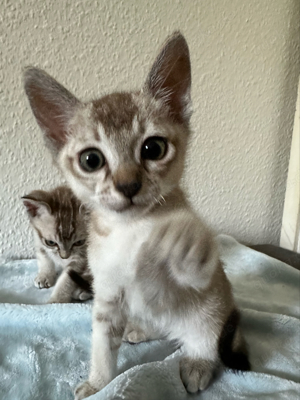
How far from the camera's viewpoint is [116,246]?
439 mm

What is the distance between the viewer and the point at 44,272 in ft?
2.89

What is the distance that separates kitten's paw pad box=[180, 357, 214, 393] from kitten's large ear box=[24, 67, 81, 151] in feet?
1.39

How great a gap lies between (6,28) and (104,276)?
2.16 feet

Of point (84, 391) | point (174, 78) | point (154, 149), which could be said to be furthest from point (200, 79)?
point (84, 391)

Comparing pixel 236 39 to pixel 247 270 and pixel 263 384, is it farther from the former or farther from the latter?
pixel 263 384

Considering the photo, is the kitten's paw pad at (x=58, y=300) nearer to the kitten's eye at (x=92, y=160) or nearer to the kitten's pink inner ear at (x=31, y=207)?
the kitten's pink inner ear at (x=31, y=207)

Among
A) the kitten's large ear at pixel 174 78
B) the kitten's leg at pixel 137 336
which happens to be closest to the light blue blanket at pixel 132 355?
the kitten's leg at pixel 137 336

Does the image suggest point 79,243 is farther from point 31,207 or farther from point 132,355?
point 132,355

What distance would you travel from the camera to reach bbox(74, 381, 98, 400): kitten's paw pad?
0.50m

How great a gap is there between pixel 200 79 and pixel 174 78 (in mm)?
415

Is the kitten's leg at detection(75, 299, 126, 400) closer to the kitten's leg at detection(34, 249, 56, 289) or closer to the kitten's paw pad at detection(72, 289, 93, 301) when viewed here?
the kitten's paw pad at detection(72, 289, 93, 301)

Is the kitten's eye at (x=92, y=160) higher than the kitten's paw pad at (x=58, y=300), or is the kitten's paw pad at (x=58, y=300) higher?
the kitten's eye at (x=92, y=160)

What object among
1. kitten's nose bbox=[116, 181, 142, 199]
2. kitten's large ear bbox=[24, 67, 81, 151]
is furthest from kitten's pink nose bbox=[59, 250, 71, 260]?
kitten's nose bbox=[116, 181, 142, 199]

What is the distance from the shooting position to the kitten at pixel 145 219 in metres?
0.36
